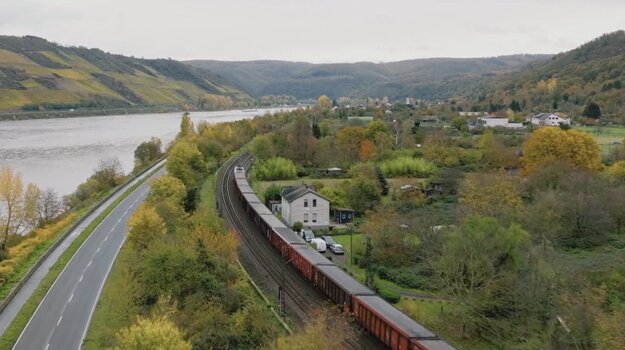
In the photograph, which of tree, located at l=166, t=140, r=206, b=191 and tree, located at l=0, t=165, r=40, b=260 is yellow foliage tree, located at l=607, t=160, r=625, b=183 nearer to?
tree, located at l=166, t=140, r=206, b=191

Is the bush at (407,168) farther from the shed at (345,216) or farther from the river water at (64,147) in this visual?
the river water at (64,147)

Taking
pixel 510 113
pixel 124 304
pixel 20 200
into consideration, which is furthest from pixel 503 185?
pixel 510 113

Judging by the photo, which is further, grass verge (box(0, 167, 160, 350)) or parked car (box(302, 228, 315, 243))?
parked car (box(302, 228, 315, 243))

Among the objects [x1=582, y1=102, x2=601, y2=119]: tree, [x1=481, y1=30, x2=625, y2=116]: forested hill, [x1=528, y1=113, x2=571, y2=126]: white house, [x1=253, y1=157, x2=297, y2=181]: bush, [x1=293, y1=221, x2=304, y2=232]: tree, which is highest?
[x1=481, y1=30, x2=625, y2=116]: forested hill

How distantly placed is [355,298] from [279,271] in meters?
9.52

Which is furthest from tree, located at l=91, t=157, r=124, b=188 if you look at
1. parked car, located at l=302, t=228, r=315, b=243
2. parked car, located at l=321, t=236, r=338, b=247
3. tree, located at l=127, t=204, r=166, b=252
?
tree, located at l=127, t=204, r=166, b=252

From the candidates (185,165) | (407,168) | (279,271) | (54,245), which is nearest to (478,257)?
(279,271)

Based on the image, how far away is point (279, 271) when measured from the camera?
3400cm

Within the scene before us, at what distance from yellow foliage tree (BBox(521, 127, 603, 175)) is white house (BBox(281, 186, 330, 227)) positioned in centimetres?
2065

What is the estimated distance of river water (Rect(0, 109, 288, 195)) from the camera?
70.6 m

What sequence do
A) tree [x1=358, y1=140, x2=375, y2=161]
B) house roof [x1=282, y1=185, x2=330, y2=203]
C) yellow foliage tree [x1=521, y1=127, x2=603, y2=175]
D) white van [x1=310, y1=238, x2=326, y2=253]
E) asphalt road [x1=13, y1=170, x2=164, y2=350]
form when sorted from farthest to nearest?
tree [x1=358, y1=140, x2=375, y2=161] < yellow foliage tree [x1=521, y1=127, x2=603, y2=175] < house roof [x1=282, y1=185, x2=330, y2=203] < white van [x1=310, y1=238, x2=326, y2=253] < asphalt road [x1=13, y1=170, x2=164, y2=350]

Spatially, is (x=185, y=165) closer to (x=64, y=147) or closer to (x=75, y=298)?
(x=75, y=298)

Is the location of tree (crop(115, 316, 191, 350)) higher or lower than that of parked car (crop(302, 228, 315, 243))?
higher

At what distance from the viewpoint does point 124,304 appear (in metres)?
24.4
